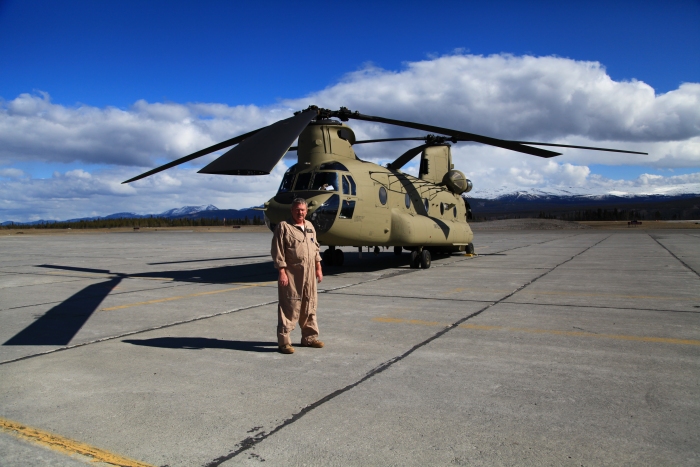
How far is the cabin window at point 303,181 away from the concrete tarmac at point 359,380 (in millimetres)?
3640

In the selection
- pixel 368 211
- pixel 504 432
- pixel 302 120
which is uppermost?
pixel 302 120

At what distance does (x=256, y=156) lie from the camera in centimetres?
698

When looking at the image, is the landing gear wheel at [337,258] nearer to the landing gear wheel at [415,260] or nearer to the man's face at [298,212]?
the landing gear wheel at [415,260]

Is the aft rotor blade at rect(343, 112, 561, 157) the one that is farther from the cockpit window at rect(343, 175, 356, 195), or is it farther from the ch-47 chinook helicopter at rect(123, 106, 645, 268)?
the cockpit window at rect(343, 175, 356, 195)

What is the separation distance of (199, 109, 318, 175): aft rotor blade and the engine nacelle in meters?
10.9

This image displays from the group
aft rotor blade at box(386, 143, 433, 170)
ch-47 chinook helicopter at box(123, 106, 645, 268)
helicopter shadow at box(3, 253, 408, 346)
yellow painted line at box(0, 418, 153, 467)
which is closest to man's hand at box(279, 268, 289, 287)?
yellow painted line at box(0, 418, 153, 467)

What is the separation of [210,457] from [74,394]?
186 cm

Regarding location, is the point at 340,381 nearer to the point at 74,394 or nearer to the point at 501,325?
the point at 74,394

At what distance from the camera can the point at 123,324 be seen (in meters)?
7.25

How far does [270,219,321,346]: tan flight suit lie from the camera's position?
5.71 metres

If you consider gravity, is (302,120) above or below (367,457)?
above

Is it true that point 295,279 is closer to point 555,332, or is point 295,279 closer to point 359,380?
point 359,380

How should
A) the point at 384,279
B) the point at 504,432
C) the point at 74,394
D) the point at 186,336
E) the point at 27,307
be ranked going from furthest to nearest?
the point at 384,279, the point at 27,307, the point at 186,336, the point at 74,394, the point at 504,432

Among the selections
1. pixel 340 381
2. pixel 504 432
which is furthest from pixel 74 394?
pixel 504 432
